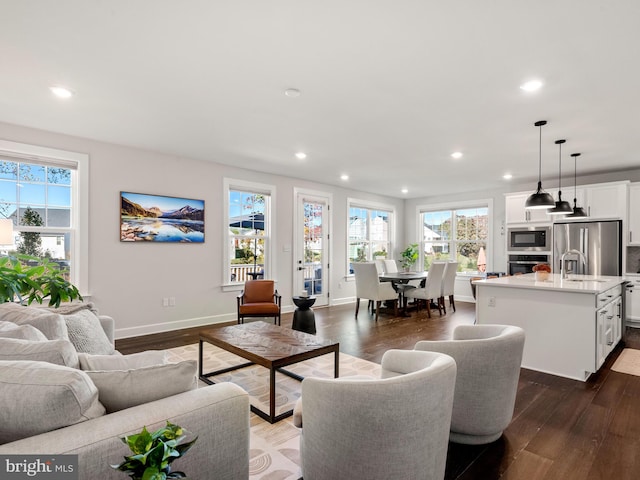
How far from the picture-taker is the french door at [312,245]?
21.5 feet

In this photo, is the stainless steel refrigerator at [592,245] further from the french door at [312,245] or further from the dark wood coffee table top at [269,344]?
the dark wood coffee table top at [269,344]

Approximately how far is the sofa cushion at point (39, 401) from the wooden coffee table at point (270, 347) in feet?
4.73

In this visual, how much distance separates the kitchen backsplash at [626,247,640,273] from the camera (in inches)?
221

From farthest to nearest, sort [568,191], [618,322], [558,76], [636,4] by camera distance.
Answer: [568,191]
[618,322]
[558,76]
[636,4]

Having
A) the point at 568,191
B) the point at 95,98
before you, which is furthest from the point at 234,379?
the point at 568,191

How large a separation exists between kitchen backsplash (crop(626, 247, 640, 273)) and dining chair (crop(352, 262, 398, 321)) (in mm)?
3656

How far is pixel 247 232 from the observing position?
5938 millimetres

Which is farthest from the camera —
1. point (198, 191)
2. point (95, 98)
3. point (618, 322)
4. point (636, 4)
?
point (198, 191)

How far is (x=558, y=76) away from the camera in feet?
8.82

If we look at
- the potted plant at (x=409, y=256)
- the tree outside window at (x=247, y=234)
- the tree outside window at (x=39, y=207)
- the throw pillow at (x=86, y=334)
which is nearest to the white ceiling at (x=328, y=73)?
the tree outside window at (x=39, y=207)

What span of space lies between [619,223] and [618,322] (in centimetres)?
205

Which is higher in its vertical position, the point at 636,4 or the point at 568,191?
the point at 636,4

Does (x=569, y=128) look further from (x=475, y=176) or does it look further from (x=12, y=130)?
(x=12, y=130)

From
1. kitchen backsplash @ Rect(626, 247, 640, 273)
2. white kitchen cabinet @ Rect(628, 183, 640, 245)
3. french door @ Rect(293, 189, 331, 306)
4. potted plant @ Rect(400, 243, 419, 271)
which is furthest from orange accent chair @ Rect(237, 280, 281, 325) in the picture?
kitchen backsplash @ Rect(626, 247, 640, 273)
